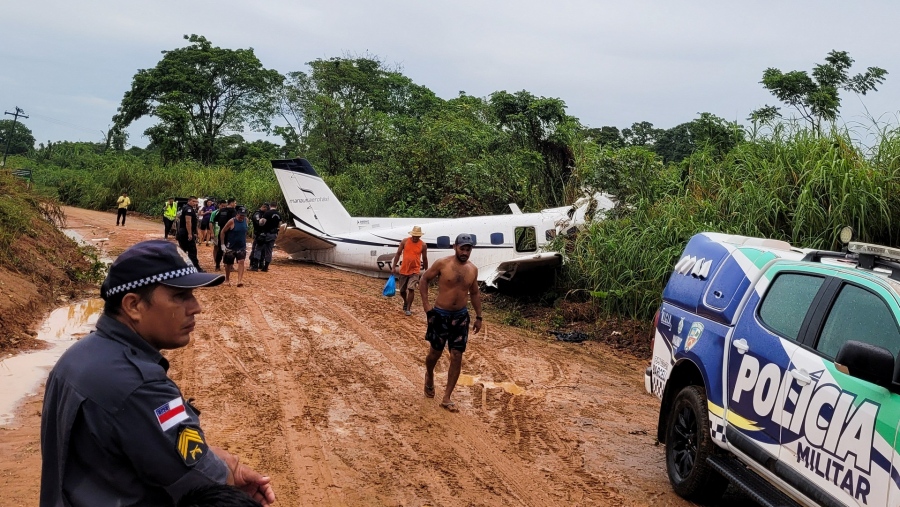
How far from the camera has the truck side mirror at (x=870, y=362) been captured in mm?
3908

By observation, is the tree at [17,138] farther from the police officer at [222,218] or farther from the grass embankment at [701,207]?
the grass embankment at [701,207]

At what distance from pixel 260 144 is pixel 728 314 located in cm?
5186

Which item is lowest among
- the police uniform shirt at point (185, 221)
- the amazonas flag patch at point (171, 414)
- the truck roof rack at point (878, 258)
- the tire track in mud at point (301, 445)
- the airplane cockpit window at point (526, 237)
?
the tire track in mud at point (301, 445)

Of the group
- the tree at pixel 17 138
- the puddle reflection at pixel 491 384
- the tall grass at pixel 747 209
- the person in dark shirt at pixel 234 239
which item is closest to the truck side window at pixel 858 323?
the puddle reflection at pixel 491 384

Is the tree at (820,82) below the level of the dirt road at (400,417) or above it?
above

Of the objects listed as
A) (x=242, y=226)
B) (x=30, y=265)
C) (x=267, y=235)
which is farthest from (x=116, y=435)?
(x=267, y=235)

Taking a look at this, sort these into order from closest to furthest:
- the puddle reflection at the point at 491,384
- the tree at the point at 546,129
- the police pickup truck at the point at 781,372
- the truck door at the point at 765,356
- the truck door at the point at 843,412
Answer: the truck door at the point at 843,412 → the police pickup truck at the point at 781,372 → the truck door at the point at 765,356 → the puddle reflection at the point at 491,384 → the tree at the point at 546,129

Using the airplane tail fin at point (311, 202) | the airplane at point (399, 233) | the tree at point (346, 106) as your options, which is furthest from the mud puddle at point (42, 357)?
the tree at point (346, 106)

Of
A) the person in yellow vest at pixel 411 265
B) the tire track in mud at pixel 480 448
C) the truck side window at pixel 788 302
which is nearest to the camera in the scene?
the truck side window at pixel 788 302

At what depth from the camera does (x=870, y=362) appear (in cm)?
391

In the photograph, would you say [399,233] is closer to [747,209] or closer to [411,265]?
[411,265]

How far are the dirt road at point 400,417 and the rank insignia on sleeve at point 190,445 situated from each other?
12.6 feet

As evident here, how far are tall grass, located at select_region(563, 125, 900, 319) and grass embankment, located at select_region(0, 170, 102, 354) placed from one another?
976 centimetres

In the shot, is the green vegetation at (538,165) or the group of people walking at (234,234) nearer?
the green vegetation at (538,165)
